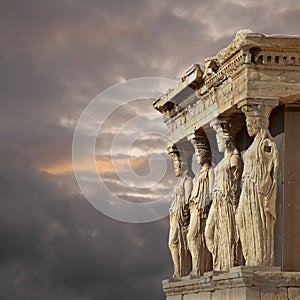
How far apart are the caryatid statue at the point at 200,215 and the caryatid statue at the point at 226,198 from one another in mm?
1385

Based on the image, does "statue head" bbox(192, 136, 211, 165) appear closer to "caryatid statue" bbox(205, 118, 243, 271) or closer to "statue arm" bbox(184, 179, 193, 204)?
"statue arm" bbox(184, 179, 193, 204)

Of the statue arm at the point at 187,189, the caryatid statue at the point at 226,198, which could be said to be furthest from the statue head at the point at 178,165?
the caryatid statue at the point at 226,198

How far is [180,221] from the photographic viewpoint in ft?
76.6

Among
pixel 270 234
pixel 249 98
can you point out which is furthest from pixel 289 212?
pixel 249 98

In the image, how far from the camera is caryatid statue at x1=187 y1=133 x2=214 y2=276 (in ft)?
71.9

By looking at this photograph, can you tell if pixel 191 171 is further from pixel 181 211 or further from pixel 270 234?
pixel 270 234

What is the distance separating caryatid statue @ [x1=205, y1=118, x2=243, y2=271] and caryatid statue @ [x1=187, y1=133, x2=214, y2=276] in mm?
1385

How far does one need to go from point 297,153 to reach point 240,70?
1647 millimetres

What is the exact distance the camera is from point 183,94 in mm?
22375

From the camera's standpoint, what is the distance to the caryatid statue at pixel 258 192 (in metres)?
18.6

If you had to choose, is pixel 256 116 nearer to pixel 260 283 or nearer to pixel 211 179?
pixel 260 283

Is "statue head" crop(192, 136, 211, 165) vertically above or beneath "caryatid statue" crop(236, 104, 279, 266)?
above

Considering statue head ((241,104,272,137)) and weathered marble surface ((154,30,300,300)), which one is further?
statue head ((241,104,272,137))

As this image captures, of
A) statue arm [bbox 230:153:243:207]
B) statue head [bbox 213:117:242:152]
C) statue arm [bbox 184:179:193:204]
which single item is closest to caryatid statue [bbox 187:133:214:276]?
statue arm [bbox 184:179:193:204]
